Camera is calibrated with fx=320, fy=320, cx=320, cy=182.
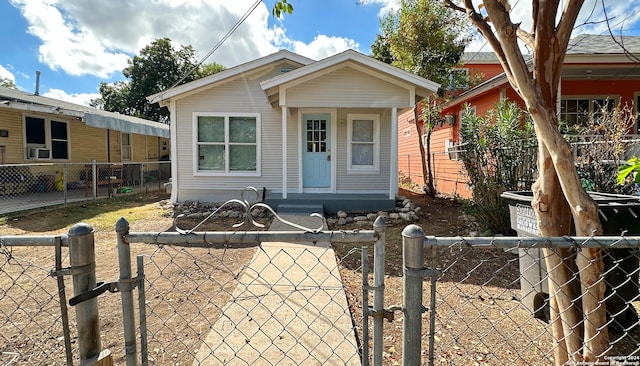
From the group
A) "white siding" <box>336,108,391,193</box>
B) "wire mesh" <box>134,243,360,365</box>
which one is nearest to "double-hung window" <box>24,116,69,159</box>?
"white siding" <box>336,108,391,193</box>

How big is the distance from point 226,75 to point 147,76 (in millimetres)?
24340

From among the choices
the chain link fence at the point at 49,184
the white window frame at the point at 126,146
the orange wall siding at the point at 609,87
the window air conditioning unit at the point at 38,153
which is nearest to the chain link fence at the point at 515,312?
the orange wall siding at the point at 609,87

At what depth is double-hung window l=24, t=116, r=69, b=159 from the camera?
11125 mm

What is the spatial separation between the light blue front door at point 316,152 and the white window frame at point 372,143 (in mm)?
570

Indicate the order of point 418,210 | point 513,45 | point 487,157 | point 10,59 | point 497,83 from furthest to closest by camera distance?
point 10,59, point 497,83, point 418,210, point 487,157, point 513,45

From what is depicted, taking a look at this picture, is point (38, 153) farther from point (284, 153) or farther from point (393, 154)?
point (393, 154)

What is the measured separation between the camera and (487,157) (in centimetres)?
616

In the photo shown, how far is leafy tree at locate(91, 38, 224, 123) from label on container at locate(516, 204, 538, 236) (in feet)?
95.2

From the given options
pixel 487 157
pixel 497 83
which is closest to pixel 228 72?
pixel 487 157

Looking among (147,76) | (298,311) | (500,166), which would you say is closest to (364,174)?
(500,166)

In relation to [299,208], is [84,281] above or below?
above

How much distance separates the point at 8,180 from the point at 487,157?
13180mm

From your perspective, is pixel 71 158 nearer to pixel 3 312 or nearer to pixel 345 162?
pixel 345 162

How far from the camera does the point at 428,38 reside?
10.4 meters
